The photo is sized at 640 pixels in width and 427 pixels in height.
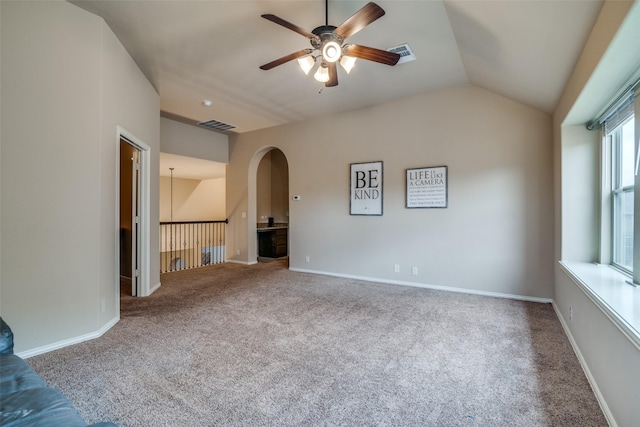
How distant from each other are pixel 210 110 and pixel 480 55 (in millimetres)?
4108

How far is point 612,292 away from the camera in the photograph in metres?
2.03

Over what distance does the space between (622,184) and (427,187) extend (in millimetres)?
2204

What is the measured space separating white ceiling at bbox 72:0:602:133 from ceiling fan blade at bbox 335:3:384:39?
1.22ft

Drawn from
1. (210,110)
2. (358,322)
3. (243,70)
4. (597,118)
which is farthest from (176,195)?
(597,118)

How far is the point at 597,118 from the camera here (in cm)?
285

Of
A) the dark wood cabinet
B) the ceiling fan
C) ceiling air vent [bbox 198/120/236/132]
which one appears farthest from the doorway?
the dark wood cabinet

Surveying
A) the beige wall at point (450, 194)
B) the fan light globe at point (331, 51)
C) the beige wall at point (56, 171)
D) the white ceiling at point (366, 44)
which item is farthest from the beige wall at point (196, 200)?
the fan light globe at point (331, 51)

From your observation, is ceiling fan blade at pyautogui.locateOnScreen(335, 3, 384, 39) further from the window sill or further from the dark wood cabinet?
the dark wood cabinet

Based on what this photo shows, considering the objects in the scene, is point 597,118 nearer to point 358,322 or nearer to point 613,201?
point 613,201

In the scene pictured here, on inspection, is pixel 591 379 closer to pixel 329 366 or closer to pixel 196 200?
pixel 329 366

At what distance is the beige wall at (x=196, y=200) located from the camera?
35.0ft

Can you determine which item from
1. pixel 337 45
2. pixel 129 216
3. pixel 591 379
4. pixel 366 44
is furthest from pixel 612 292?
pixel 129 216

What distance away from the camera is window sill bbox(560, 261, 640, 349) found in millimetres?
1554

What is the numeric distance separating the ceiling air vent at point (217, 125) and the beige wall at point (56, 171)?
282cm
